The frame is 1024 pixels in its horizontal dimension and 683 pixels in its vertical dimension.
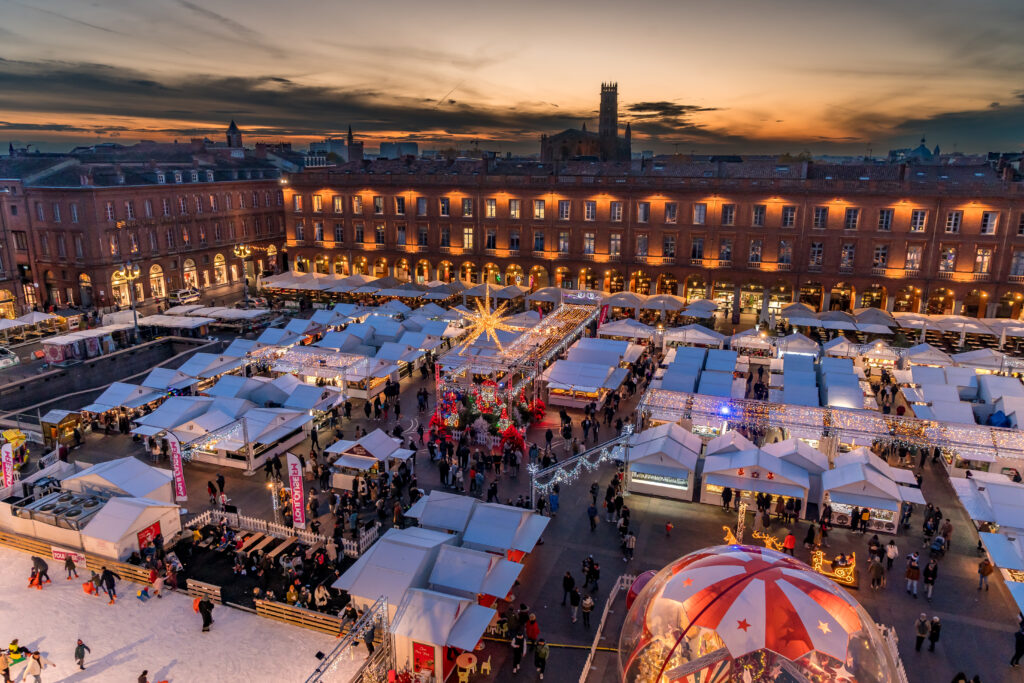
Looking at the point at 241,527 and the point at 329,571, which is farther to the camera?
the point at 241,527

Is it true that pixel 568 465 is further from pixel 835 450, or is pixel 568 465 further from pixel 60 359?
pixel 60 359

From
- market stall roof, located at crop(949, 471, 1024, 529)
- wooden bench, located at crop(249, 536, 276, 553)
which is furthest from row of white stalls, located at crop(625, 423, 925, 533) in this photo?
wooden bench, located at crop(249, 536, 276, 553)

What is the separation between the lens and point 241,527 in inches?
832

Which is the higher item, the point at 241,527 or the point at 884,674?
the point at 884,674

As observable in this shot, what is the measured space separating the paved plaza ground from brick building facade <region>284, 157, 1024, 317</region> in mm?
22224

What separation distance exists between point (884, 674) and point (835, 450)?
17.9 m

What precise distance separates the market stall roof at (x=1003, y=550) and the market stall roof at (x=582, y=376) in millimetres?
15522

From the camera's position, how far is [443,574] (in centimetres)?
1631

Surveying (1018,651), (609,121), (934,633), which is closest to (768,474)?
(934,633)

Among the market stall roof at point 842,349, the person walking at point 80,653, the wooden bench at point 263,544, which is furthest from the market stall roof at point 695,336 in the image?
the person walking at point 80,653

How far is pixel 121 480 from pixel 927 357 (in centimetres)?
3589

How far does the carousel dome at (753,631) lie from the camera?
25.0 feet

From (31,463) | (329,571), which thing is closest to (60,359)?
(31,463)

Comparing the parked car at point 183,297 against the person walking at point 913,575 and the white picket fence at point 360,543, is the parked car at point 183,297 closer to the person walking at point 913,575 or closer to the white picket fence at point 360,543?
the white picket fence at point 360,543
